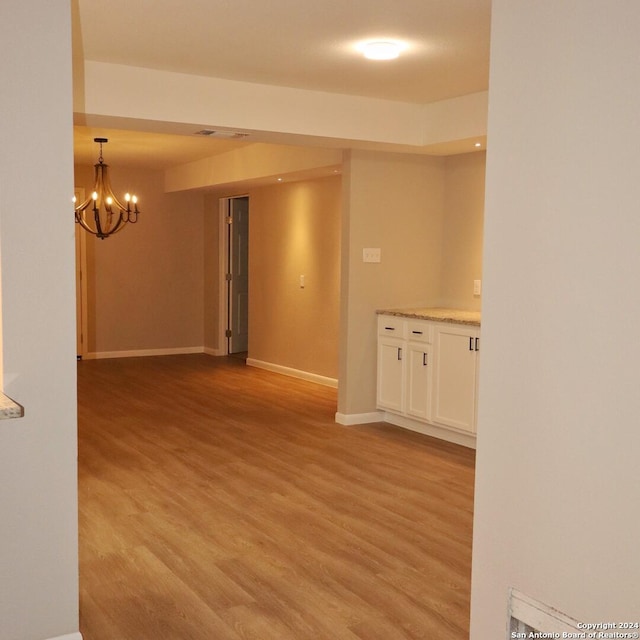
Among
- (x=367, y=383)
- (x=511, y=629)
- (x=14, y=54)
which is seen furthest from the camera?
(x=367, y=383)

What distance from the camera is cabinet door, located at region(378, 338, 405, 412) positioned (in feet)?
19.5

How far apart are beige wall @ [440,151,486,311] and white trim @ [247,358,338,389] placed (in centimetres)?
182

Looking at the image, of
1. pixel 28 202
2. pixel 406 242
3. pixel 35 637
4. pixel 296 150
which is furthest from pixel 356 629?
pixel 296 150

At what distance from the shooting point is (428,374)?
568 cm

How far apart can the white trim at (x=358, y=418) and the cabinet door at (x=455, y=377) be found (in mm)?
686

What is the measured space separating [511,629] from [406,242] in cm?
428

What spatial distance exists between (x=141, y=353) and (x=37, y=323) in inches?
297

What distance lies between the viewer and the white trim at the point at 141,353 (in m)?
9.57

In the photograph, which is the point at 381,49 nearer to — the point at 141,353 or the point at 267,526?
the point at 267,526

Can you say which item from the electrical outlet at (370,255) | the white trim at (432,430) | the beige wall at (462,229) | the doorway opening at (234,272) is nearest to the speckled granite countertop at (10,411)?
the white trim at (432,430)

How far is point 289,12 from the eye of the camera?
345 cm

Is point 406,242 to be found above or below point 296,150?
below

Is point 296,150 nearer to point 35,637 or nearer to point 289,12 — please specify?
point 289,12

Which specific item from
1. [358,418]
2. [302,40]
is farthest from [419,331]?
[302,40]
